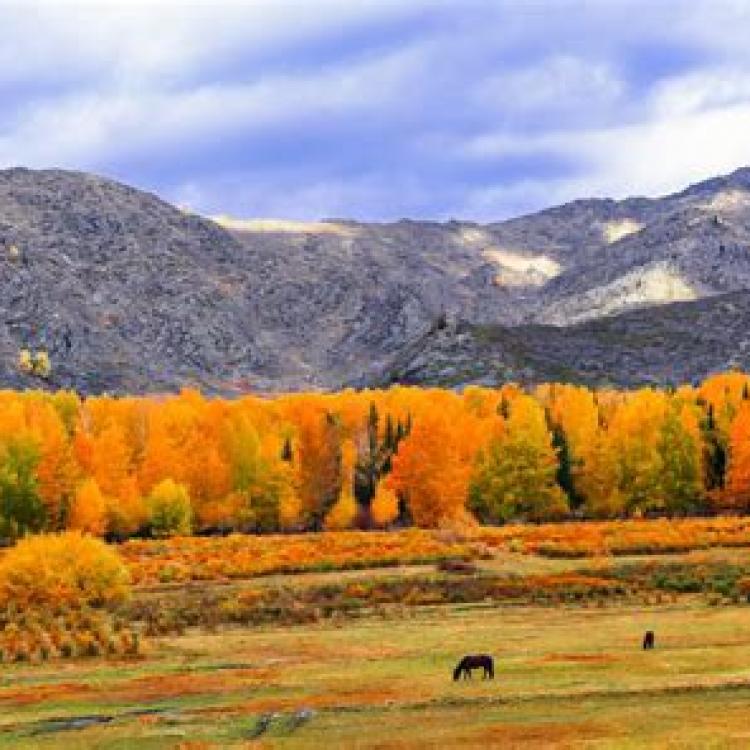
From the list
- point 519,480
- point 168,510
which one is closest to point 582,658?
point 168,510

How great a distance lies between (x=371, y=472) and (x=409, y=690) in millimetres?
99767

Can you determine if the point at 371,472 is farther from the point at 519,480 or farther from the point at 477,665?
the point at 477,665

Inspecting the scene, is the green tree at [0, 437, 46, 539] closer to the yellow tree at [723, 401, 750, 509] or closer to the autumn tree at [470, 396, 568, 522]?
the autumn tree at [470, 396, 568, 522]

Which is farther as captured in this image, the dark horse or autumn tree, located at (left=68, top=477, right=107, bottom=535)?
autumn tree, located at (left=68, top=477, right=107, bottom=535)

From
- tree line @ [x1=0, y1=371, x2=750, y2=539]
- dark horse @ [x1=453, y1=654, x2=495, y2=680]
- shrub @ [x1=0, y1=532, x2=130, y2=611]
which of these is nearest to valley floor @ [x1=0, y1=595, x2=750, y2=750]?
dark horse @ [x1=453, y1=654, x2=495, y2=680]

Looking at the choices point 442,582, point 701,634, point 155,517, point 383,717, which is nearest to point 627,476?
point 155,517

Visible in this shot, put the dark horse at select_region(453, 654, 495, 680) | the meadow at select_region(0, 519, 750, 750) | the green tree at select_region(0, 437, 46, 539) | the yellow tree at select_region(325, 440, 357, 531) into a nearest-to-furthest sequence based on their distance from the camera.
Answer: the meadow at select_region(0, 519, 750, 750) → the dark horse at select_region(453, 654, 495, 680) → the green tree at select_region(0, 437, 46, 539) → the yellow tree at select_region(325, 440, 357, 531)

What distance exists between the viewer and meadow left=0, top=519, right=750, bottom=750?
103ft

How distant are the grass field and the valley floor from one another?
3.1 inches

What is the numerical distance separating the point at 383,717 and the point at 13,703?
12734 mm

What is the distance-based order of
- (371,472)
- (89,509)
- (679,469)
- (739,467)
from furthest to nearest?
(371,472) < (679,469) < (739,467) < (89,509)

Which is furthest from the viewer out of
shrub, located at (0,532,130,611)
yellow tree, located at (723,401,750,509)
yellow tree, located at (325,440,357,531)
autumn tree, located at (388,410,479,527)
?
yellow tree, located at (325,440,357,531)

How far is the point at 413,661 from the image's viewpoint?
44.7 meters

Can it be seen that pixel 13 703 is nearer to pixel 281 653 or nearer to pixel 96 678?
pixel 96 678
